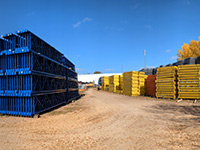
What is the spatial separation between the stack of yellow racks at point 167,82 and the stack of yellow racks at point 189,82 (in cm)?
64

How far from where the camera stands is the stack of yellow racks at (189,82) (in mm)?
14492

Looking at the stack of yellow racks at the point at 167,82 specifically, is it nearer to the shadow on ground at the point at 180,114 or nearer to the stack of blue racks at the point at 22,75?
the shadow on ground at the point at 180,114

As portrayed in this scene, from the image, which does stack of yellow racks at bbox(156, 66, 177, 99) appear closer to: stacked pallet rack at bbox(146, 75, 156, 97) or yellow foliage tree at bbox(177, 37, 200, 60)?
stacked pallet rack at bbox(146, 75, 156, 97)

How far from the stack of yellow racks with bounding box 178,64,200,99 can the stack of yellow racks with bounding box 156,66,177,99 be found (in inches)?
25.3

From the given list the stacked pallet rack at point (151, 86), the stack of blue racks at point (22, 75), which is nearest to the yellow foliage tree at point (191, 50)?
the stacked pallet rack at point (151, 86)

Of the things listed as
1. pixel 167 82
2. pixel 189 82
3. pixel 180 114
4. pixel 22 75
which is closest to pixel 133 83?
pixel 167 82

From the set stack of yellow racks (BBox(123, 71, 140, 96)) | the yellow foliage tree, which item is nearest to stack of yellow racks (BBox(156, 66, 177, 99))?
stack of yellow racks (BBox(123, 71, 140, 96))

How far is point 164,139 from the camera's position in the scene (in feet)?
15.8

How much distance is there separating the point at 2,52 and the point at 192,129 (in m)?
11.5

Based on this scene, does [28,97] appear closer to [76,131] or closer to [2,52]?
[2,52]

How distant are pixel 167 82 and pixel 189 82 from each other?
2.12 meters

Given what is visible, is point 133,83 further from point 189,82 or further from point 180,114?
point 180,114

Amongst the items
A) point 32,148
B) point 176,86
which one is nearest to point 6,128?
point 32,148

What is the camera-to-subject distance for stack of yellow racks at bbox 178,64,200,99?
14492 mm
